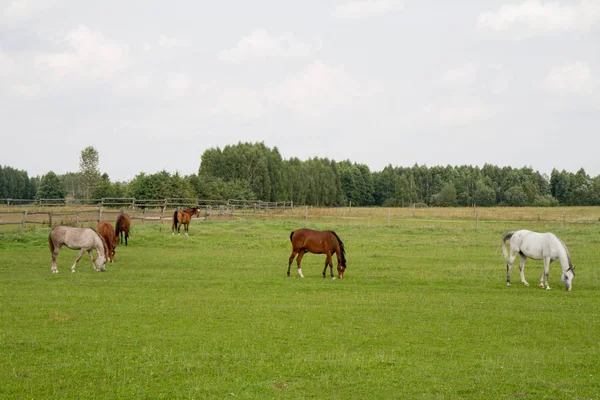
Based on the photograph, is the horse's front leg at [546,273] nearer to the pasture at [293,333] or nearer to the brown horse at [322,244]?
the pasture at [293,333]

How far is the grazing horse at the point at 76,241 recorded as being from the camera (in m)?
16.5

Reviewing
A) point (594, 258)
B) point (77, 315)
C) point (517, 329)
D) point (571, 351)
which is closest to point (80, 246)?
point (77, 315)

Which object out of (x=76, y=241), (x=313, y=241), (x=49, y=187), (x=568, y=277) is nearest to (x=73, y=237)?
(x=76, y=241)

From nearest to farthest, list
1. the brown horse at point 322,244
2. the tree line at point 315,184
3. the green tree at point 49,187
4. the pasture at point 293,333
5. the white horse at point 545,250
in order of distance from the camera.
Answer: the pasture at point 293,333 < the white horse at point 545,250 < the brown horse at point 322,244 < the tree line at point 315,184 < the green tree at point 49,187

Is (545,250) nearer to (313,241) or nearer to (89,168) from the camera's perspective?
(313,241)

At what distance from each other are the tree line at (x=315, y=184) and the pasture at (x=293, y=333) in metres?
46.0

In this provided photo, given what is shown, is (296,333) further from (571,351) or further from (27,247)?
(27,247)

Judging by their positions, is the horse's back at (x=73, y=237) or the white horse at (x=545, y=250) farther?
the horse's back at (x=73, y=237)

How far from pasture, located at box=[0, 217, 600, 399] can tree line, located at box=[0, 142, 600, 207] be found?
45956 millimetres

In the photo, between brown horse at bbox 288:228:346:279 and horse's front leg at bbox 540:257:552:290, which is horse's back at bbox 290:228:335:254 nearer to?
brown horse at bbox 288:228:346:279

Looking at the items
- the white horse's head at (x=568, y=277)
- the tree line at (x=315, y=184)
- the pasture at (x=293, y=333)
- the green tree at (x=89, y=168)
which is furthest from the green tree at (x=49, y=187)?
the white horse's head at (x=568, y=277)

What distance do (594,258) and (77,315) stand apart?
1922 centimetres

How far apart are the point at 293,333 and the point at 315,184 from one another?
103 metres

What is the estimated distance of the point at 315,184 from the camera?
11175 centimetres
